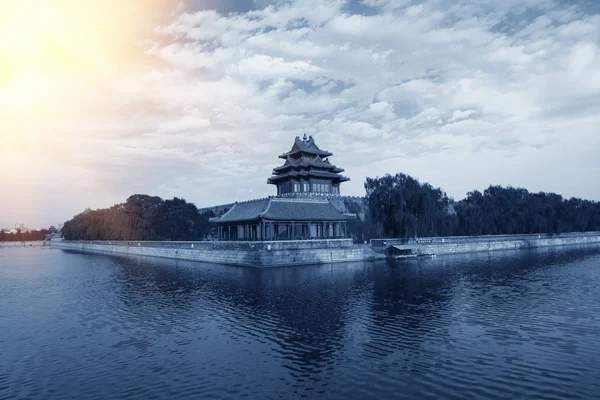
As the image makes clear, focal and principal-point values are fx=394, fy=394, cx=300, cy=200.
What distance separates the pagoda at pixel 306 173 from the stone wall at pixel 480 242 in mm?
16958

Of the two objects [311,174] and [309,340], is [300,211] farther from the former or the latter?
[309,340]

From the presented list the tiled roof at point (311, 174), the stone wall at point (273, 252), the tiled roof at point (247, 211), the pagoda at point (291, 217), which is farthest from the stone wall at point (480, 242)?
the tiled roof at point (311, 174)

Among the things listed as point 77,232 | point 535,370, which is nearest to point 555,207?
point 535,370

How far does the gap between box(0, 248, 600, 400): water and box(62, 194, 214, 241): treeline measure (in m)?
31.1

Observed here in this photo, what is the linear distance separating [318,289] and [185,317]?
28.9 ft

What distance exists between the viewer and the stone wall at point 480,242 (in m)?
45.4

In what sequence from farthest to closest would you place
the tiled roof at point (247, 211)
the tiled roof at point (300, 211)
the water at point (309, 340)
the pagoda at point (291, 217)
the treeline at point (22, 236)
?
1. the treeline at point (22, 236)
2. the tiled roof at point (247, 211)
3. the pagoda at point (291, 217)
4. the tiled roof at point (300, 211)
5. the water at point (309, 340)

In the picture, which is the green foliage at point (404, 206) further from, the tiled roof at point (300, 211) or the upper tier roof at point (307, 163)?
the upper tier roof at point (307, 163)

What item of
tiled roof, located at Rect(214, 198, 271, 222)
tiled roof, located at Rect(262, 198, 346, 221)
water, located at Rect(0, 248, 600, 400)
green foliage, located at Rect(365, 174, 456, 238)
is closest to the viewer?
water, located at Rect(0, 248, 600, 400)

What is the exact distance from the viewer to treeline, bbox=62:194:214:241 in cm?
5794

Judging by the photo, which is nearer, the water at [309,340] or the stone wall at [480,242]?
the water at [309,340]

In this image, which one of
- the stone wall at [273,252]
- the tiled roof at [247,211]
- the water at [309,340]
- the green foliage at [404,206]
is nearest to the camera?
the water at [309,340]

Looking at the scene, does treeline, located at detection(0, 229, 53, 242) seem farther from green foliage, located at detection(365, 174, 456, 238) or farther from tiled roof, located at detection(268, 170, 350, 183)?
green foliage, located at detection(365, 174, 456, 238)

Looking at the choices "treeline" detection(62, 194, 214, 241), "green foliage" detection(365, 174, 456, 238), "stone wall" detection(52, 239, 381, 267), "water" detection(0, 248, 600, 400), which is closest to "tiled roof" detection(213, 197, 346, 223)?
"stone wall" detection(52, 239, 381, 267)
